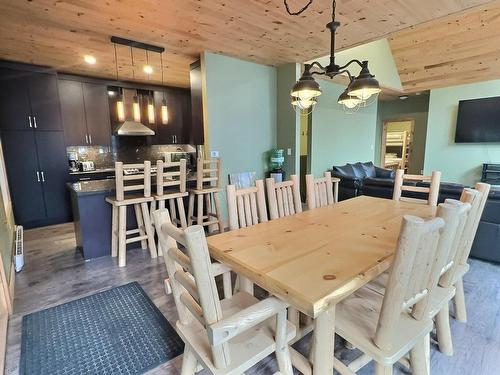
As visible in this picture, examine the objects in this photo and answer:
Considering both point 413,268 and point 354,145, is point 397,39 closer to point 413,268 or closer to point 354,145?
point 354,145

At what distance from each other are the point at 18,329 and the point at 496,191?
4.27 metres

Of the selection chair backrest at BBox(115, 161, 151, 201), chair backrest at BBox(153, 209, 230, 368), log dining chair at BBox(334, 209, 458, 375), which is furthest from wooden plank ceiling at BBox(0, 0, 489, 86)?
log dining chair at BBox(334, 209, 458, 375)

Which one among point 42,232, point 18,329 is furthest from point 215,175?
point 42,232

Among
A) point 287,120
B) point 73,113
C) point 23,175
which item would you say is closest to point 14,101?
point 73,113

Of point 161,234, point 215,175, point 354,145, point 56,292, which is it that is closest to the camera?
point 161,234

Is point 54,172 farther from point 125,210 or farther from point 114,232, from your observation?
point 125,210

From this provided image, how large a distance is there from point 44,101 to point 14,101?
355 millimetres

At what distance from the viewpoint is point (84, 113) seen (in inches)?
183

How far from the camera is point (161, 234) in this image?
1.09 m

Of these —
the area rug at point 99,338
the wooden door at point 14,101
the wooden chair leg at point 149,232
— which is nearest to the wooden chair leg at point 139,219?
the wooden chair leg at point 149,232

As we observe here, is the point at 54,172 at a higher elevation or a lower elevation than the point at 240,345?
higher

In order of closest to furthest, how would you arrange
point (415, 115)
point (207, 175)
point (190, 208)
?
point (190, 208) < point (207, 175) < point (415, 115)

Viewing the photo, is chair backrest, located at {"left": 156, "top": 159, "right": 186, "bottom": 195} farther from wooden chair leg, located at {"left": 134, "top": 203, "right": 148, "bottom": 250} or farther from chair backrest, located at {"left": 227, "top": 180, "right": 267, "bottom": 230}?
chair backrest, located at {"left": 227, "top": 180, "right": 267, "bottom": 230}

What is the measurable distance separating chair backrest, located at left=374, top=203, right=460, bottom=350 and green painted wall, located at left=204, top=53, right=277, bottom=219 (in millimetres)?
3209
